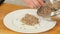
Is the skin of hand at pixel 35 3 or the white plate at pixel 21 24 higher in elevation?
the skin of hand at pixel 35 3

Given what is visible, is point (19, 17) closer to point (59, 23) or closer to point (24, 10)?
point (24, 10)

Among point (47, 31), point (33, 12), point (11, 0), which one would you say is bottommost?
point (47, 31)

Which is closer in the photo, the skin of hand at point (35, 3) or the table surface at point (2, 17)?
the table surface at point (2, 17)

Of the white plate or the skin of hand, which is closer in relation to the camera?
the white plate

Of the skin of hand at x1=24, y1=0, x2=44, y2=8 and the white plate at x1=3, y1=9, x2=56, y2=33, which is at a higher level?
the skin of hand at x1=24, y1=0, x2=44, y2=8

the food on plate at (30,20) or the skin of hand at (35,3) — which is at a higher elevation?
the skin of hand at (35,3)

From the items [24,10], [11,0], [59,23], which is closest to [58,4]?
[59,23]
